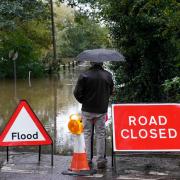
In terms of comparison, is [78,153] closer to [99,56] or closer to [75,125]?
[75,125]

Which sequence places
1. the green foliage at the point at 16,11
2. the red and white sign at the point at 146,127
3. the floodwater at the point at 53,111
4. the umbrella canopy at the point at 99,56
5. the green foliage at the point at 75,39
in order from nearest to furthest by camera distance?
the red and white sign at the point at 146,127
the umbrella canopy at the point at 99,56
the floodwater at the point at 53,111
the green foliage at the point at 16,11
the green foliage at the point at 75,39

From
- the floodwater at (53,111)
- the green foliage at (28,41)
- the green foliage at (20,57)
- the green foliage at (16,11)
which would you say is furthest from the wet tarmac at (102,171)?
the green foliage at (20,57)

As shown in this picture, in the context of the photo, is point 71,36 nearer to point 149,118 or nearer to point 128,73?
point 128,73

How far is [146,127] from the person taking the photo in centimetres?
827

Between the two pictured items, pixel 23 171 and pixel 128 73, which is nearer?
pixel 23 171

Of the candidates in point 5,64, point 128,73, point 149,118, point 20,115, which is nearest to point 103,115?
point 149,118

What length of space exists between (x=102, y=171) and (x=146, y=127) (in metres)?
0.99

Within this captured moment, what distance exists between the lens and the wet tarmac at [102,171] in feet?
25.5

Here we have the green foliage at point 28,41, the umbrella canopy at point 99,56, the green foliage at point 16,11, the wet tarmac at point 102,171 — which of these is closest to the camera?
the wet tarmac at point 102,171

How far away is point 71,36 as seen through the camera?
77375mm

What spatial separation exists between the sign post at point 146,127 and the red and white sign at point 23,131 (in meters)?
1.23

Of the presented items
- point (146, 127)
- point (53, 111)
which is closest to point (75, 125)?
point (146, 127)

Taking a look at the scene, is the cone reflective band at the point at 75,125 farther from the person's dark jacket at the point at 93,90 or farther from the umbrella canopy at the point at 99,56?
the umbrella canopy at the point at 99,56

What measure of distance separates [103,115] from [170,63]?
7104 mm
